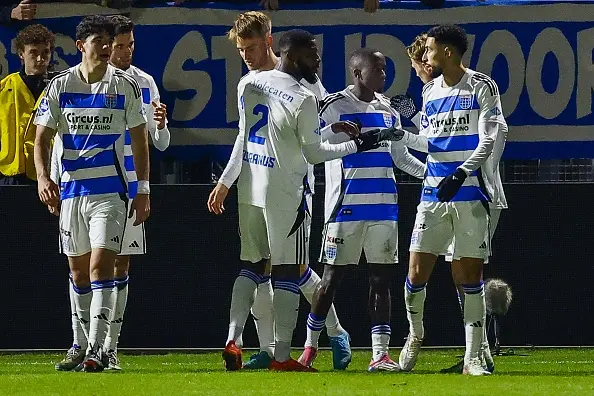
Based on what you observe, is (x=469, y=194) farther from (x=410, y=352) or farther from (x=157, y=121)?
(x=157, y=121)

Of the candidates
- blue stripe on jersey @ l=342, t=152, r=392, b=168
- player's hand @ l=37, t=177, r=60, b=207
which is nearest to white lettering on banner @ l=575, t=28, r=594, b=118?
blue stripe on jersey @ l=342, t=152, r=392, b=168

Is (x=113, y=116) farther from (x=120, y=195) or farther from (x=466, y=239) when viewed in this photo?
(x=466, y=239)

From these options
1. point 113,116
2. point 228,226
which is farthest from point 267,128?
point 228,226

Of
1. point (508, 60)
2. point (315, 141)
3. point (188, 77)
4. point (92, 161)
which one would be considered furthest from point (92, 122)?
point (508, 60)

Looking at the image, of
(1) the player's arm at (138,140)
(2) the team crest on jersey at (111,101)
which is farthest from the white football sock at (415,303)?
(2) the team crest on jersey at (111,101)

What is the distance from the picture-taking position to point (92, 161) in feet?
28.1

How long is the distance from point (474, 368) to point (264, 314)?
5.04 feet

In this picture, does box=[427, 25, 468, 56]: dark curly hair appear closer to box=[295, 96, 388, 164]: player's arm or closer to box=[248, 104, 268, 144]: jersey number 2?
box=[295, 96, 388, 164]: player's arm

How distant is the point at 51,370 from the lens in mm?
9398

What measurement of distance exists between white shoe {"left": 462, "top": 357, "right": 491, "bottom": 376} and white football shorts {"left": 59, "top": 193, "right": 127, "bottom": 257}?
215 centimetres

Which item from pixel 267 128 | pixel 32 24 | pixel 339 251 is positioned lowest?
pixel 339 251

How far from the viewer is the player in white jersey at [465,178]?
841 cm

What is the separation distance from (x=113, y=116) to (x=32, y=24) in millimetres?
3240

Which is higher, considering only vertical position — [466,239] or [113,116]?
[113,116]
